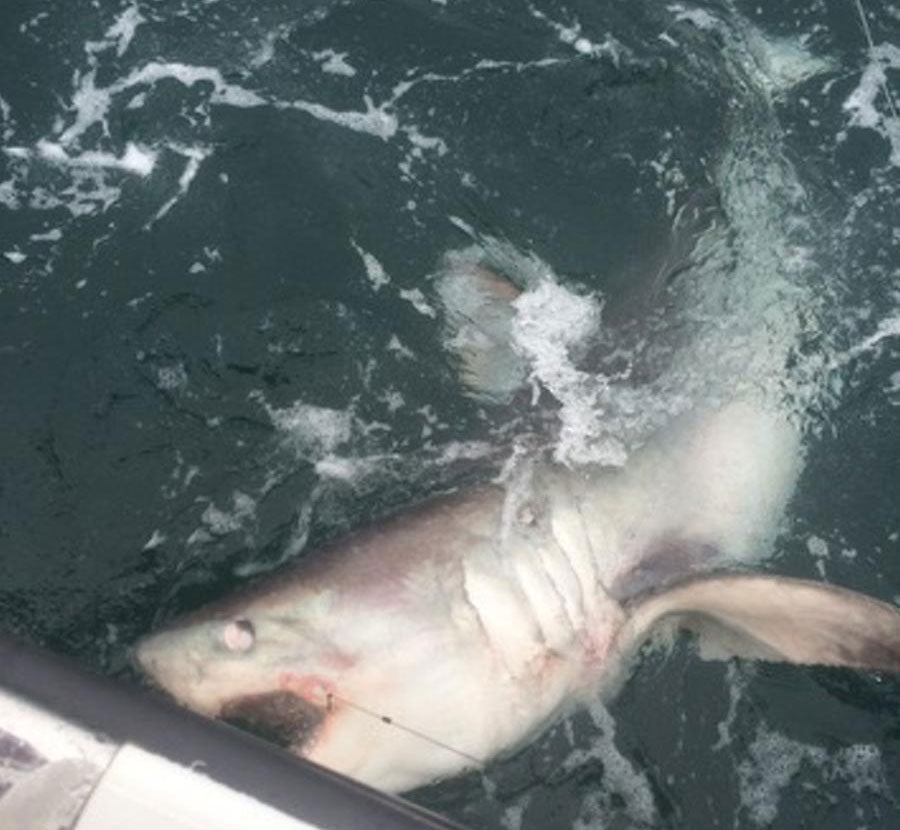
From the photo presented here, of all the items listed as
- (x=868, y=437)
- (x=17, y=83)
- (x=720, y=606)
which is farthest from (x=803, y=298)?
(x=17, y=83)

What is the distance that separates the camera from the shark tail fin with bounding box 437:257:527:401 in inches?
187

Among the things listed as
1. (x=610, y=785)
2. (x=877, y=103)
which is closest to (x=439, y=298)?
(x=610, y=785)

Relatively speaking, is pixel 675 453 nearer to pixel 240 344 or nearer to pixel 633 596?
pixel 633 596

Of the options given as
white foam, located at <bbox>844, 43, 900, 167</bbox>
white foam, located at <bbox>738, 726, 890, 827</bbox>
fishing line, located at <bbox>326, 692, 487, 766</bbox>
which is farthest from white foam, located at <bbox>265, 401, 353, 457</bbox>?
white foam, located at <bbox>844, 43, 900, 167</bbox>

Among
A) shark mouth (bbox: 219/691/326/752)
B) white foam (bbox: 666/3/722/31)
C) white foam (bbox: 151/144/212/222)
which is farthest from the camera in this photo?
white foam (bbox: 666/3/722/31)

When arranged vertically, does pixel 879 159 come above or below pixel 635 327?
above

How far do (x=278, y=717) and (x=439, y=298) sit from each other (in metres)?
2.28

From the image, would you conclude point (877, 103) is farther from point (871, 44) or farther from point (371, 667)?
point (371, 667)

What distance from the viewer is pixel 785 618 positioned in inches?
150

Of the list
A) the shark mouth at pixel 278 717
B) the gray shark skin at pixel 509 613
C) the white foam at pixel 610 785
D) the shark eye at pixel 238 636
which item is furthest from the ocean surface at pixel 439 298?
the shark eye at pixel 238 636

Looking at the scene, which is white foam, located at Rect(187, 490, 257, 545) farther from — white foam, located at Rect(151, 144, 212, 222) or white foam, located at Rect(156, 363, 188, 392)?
white foam, located at Rect(151, 144, 212, 222)

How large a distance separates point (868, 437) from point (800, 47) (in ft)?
7.54

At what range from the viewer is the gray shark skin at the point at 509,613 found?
3.22 meters

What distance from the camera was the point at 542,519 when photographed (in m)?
3.95
